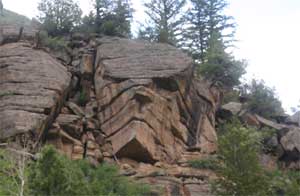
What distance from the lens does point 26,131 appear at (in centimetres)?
2680

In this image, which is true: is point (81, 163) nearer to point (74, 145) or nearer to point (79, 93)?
point (74, 145)

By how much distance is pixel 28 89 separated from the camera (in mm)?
29531

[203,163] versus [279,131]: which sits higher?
[279,131]

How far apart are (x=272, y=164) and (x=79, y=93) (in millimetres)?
10617

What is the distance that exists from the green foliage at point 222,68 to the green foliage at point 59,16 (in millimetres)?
8080

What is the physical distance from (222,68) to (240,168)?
13962 millimetres

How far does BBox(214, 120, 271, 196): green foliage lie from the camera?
79.6 feet

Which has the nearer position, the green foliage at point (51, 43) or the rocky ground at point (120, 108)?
the rocky ground at point (120, 108)

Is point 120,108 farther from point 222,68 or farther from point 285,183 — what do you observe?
point 222,68

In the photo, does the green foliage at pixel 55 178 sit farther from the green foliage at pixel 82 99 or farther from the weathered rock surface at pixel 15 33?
the weathered rock surface at pixel 15 33

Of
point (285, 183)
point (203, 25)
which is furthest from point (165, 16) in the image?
point (285, 183)

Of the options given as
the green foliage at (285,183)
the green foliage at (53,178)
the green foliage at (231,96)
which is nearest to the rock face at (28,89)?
the green foliage at (53,178)

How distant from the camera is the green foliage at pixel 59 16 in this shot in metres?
37.0

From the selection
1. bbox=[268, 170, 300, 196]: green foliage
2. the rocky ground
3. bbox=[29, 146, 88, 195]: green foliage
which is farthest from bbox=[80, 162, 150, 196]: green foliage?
bbox=[268, 170, 300, 196]: green foliage
